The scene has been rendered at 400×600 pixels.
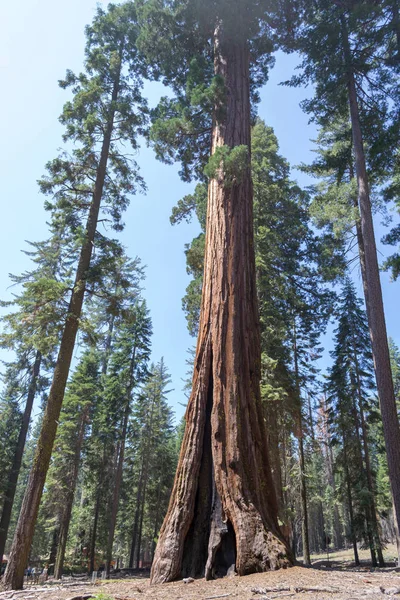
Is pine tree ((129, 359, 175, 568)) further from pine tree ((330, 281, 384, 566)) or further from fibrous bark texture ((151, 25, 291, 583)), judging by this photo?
fibrous bark texture ((151, 25, 291, 583))

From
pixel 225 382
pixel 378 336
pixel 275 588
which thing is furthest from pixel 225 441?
pixel 378 336

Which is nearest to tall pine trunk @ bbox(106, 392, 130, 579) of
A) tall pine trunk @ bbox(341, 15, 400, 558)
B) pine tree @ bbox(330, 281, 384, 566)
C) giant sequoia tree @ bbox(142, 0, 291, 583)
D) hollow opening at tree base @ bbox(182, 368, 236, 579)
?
pine tree @ bbox(330, 281, 384, 566)

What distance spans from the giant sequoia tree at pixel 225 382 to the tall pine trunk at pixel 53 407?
424 centimetres

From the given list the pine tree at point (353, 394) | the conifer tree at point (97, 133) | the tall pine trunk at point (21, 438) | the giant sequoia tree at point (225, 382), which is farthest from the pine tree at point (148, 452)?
the giant sequoia tree at point (225, 382)

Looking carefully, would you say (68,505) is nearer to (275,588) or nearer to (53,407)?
(53,407)

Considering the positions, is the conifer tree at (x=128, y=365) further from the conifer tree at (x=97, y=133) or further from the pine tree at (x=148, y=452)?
the conifer tree at (x=97, y=133)

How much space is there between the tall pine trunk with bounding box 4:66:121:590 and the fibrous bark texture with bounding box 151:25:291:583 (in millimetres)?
5144

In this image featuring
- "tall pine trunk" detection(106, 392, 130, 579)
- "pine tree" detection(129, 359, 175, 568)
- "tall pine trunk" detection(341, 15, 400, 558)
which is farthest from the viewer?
"pine tree" detection(129, 359, 175, 568)

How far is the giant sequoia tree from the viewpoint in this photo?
4184 millimetres

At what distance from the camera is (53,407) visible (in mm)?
9125

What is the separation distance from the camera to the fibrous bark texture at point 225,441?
13.5 feet

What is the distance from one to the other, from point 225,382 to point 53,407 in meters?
5.80

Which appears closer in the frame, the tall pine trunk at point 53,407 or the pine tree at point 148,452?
the tall pine trunk at point 53,407

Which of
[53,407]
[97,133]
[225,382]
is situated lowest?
[225,382]
